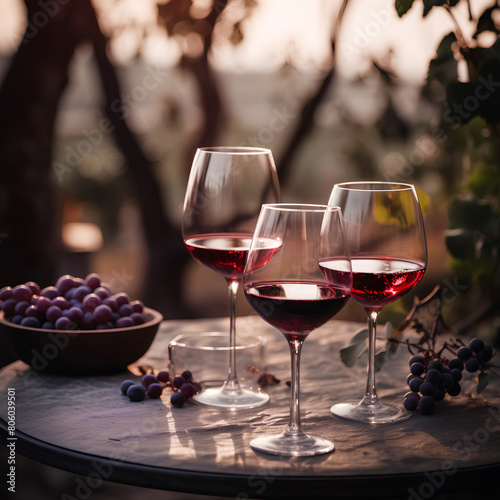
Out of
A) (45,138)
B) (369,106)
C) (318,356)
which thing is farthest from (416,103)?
(318,356)

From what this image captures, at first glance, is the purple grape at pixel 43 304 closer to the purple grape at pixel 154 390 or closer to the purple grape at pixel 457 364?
the purple grape at pixel 154 390

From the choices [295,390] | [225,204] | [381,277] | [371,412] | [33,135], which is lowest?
[371,412]

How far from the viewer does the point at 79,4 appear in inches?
119

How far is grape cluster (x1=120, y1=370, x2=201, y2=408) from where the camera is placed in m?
1.31

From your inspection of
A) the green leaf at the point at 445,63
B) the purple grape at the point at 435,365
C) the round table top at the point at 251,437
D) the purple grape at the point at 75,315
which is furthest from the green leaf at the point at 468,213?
the purple grape at the point at 75,315

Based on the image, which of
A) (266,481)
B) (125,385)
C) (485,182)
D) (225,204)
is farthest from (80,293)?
(485,182)

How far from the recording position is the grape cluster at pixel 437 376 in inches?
50.8

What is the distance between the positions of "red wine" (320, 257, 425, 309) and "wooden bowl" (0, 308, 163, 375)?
18.9 inches

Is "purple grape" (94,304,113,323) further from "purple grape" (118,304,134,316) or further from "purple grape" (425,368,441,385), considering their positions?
"purple grape" (425,368,441,385)

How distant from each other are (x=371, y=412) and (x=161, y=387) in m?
0.40

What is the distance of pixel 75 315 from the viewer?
57.1 inches

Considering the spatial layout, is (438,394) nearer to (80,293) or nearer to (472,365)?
(472,365)

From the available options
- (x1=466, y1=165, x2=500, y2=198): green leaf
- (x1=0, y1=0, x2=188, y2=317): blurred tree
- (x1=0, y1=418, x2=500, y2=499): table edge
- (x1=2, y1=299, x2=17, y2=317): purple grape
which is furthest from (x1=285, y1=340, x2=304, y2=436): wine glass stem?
(x1=0, y1=0, x2=188, y2=317): blurred tree

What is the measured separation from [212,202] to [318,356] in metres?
0.48
